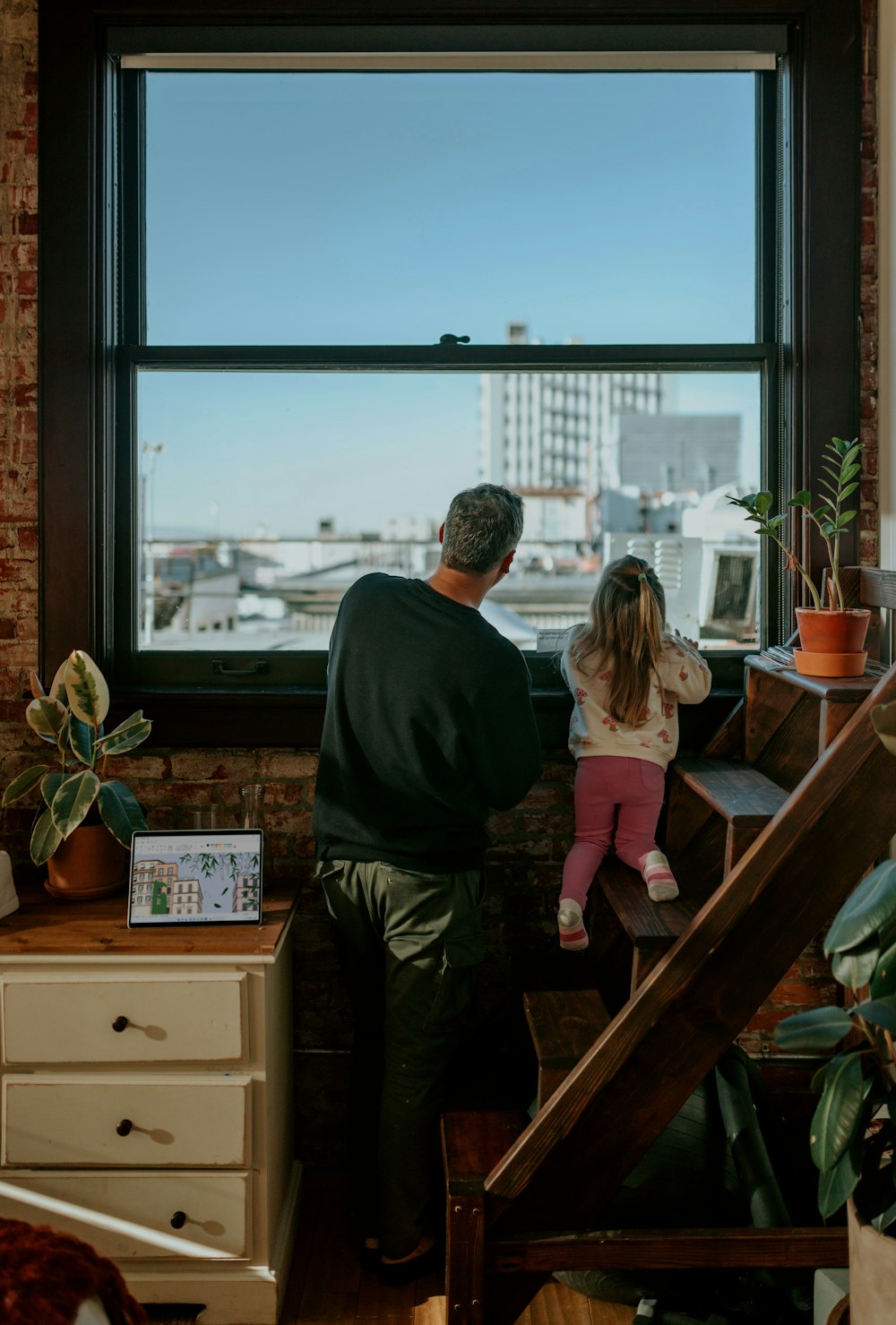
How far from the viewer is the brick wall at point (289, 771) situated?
8.81ft

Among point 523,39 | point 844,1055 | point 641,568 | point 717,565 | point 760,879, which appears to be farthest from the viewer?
point 717,565

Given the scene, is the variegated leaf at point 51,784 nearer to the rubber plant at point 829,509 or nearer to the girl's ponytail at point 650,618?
the girl's ponytail at point 650,618

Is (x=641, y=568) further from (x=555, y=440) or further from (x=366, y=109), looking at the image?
(x=366, y=109)

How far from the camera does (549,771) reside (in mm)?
2795

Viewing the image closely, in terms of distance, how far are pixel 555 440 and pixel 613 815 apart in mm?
1048

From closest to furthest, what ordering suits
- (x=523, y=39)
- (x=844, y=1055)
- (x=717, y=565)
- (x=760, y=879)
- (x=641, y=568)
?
1. (x=844, y=1055)
2. (x=760, y=879)
3. (x=641, y=568)
4. (x=523, y=39)
5. (x=717, y=565)

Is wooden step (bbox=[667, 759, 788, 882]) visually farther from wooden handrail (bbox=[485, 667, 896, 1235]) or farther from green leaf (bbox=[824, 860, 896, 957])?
green leaf (bbox=[824, 860, 896, 957])

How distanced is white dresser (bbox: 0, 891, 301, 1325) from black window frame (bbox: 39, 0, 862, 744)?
0.68 m

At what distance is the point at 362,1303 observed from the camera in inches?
92.6

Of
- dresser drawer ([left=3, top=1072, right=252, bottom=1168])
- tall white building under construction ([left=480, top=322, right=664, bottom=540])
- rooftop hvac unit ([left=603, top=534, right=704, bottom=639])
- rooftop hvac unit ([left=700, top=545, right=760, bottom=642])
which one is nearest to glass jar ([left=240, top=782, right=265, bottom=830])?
dresser drawer ([left=3, top=1072, right=252, bottom=1168])

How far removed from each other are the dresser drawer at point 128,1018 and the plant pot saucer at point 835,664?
4.61ft

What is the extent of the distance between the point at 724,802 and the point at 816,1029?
1.71 feet

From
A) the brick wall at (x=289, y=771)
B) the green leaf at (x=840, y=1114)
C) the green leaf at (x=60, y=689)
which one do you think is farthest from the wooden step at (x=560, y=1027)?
the green leaf at (x=60, y=689)

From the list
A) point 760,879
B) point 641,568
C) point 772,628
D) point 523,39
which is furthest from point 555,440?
point 760,879
